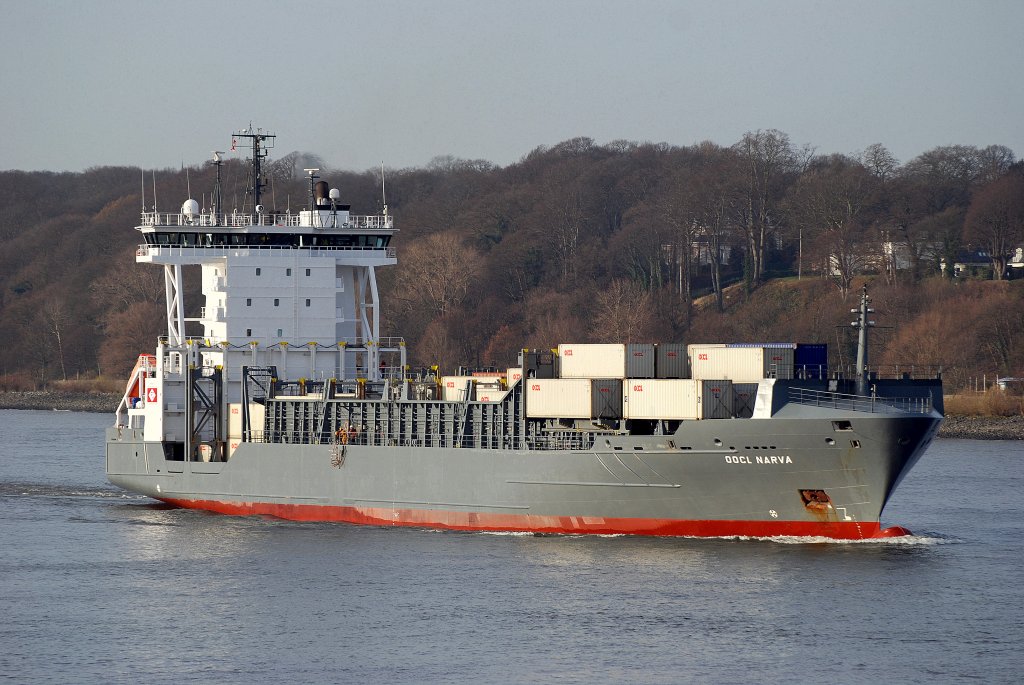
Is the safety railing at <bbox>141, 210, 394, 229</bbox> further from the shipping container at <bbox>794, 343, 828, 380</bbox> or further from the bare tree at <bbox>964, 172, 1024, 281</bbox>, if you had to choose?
the bare tree at <bbox>964, 172, 1024, 281</bbox>

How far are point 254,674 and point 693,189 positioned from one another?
244ft

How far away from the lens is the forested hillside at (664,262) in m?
81.7

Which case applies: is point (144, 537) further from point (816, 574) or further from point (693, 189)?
point (693, 189)

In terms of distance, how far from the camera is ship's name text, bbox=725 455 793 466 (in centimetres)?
3447

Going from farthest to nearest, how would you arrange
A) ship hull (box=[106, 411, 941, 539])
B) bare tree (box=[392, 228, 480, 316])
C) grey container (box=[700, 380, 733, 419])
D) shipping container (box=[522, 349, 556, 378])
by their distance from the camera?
bare tree (box=[392, 228, 480, 316]) → shipping container (box=[522, 349, 556, 378]) → grey container (box=[700, 380, 733, 419]) → ship hull (box=[106, 411, 941, 539])

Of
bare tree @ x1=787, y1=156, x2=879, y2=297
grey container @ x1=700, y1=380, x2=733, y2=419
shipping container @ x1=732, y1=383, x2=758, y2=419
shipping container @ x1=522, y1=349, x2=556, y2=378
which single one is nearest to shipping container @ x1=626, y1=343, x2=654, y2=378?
grey container @ x1=700, y1=380, x2=733, y2=419

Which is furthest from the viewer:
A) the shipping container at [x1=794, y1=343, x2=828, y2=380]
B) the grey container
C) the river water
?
the shipping container at [x1=794, y1=343, x2=828, y2=380]

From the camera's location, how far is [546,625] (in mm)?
28781

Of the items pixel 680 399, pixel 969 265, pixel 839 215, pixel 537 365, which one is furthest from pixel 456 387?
pixel 839 215

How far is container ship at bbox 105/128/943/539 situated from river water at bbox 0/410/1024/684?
100cm

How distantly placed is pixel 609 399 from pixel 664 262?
62317 millimetres

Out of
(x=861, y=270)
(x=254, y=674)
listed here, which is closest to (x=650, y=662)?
(x=254, y=674)

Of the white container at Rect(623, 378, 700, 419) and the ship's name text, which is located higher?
the white container at Rect(623, 378, 700, 419)

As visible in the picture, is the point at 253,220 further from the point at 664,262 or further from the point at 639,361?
the point at 664,262
